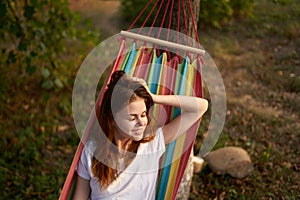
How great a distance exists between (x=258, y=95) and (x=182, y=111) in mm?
1811

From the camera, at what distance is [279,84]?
136 inches

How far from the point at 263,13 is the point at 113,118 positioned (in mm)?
3638

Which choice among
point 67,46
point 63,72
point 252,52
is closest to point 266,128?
point 252,52

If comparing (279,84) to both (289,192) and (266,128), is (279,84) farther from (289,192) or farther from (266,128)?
(289,192)

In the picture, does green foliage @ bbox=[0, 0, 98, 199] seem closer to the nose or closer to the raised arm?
the raised arm

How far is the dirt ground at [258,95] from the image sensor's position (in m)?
2.43

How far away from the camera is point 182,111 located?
1.68m

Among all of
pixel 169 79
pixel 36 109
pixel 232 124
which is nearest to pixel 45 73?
pixel 36 109

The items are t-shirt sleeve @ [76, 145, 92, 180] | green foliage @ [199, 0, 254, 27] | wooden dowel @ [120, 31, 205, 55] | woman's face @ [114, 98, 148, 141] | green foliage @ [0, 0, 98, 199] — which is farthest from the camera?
green foliage @ [199, 0, 254, 27]

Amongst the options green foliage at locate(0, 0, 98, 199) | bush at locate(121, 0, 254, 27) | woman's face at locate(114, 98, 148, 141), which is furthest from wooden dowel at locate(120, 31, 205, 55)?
bush at locate(121, 0, 254, 27)

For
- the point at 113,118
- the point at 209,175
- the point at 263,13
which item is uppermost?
the point at 113,118

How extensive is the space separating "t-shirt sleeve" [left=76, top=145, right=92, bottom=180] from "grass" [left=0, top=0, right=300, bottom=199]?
0.89 metres

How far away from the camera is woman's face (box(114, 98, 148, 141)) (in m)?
1.48

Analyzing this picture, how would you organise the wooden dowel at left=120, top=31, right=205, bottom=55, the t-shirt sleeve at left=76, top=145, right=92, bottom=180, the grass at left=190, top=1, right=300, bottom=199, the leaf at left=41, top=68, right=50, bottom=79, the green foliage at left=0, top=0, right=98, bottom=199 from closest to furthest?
1. the t-shirt sleeve at left=76, top=145, right=92, bottom=180
2. the wooden dowel at left=120, top=31, right=205, bottom=55
3. the grass at left=190, top=1, right=300, bottom=199
4. the green foliage at left=0, top=0, right=98, bottom=199
5. the leaf at left=41, top=68, right=50, bottom=79
